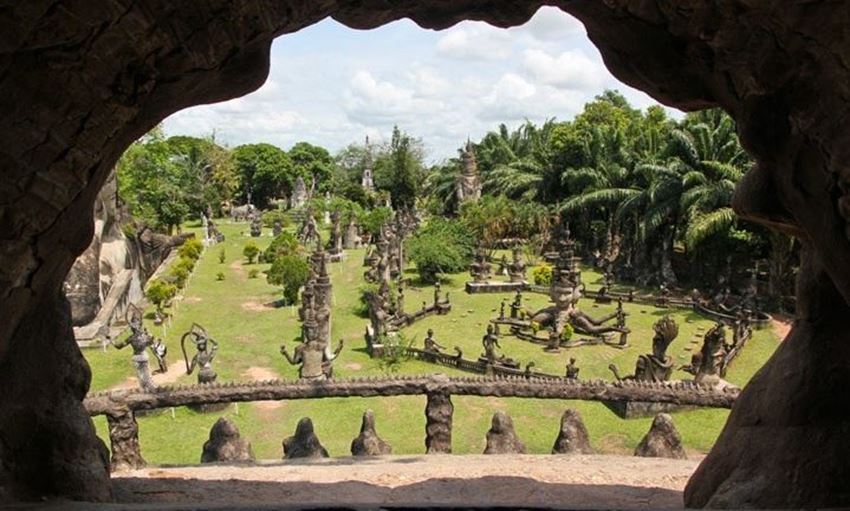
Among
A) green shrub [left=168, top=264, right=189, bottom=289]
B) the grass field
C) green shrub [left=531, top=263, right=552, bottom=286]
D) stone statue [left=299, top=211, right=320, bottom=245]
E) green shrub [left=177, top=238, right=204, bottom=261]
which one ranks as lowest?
the grass field

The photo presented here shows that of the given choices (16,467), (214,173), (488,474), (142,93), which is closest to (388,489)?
(488,474)

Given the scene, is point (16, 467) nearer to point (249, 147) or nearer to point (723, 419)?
point (723, 419)

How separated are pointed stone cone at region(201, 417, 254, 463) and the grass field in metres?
2.89

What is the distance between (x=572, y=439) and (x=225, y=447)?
17.2ft

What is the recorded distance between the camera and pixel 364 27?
6.20m

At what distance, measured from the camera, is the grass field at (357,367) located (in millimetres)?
13242

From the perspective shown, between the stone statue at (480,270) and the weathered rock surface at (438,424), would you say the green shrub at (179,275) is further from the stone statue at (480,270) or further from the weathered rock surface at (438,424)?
the weathered rock surface at (438,424)

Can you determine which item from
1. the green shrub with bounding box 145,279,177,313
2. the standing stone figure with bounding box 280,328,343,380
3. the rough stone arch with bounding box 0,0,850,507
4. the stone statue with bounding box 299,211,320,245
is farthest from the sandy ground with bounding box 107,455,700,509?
the stone statue with bounding box 299,211,320,245

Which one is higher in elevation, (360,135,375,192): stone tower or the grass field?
(360,135,375,192): stone tower

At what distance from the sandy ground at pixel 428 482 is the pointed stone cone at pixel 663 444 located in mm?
361

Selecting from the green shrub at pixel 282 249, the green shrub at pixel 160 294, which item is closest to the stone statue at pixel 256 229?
the green shrub at pixel 282 249

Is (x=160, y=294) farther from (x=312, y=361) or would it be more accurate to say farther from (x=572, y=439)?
(x=572, y=439)

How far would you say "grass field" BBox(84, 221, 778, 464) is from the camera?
13.2 metres

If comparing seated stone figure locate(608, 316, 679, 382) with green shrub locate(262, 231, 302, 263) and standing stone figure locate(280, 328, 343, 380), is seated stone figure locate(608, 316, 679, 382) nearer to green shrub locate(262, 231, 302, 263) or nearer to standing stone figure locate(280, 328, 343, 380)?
standing stone figure locate(280, 328, 343, 380)
